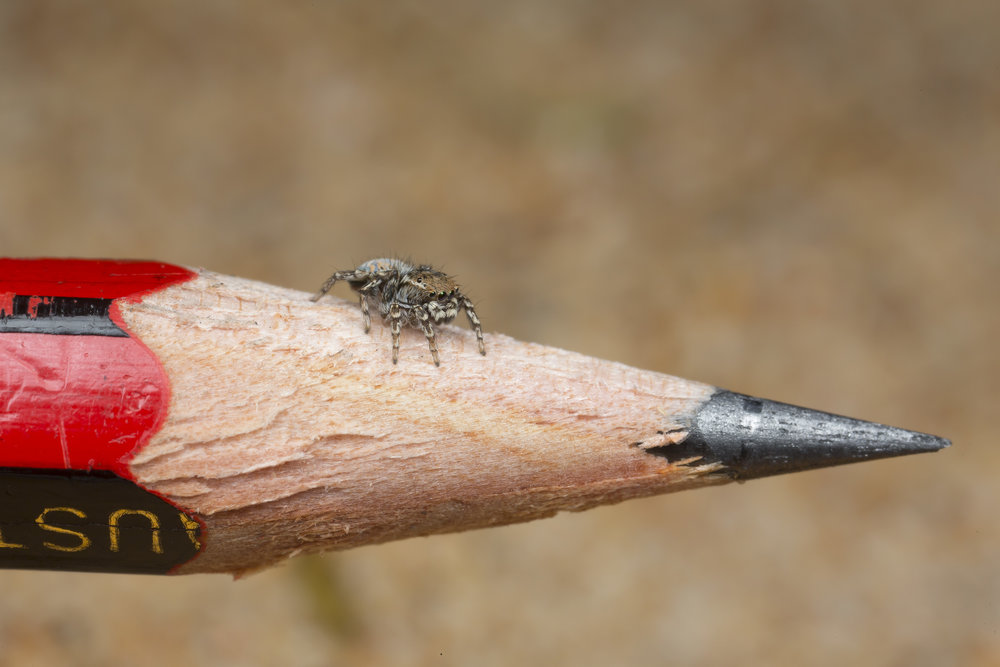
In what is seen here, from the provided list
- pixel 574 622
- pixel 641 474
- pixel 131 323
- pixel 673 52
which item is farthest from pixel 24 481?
pixel 673 52

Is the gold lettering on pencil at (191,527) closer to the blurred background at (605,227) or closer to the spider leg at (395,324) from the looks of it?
the spider leg at (395,324)

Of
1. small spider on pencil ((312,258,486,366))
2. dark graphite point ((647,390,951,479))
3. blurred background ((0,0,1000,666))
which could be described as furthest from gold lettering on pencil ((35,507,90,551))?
blurred background ((0,0,1000,666))

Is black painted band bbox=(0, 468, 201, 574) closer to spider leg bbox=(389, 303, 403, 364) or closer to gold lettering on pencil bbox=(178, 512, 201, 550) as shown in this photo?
gold lettering on pencil bbox=(178, 512, 201, 550)

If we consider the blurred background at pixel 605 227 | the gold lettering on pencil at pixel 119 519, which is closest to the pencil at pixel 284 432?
the gold lettering on pencil at pixel 119 519

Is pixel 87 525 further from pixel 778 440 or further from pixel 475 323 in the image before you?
pixel 778 440

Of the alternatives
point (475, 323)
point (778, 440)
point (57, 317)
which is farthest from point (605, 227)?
point (57, 317)

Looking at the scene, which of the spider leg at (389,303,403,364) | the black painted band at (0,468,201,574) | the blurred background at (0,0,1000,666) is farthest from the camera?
the blurred background at (0,0,1000,666)
